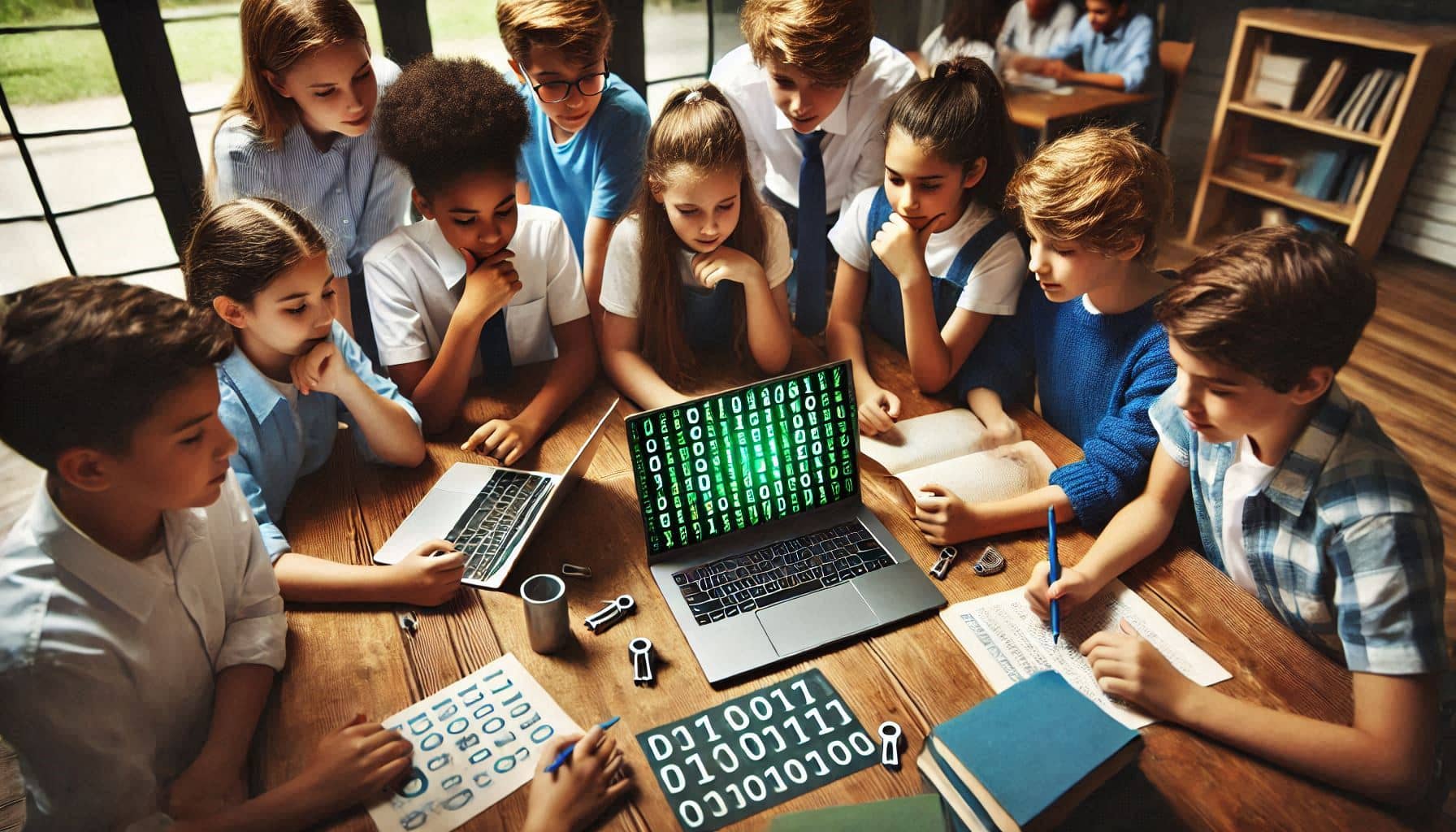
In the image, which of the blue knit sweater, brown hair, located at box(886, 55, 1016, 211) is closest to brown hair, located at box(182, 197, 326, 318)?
brown hair, located at box(886, 55, 1016, 211)

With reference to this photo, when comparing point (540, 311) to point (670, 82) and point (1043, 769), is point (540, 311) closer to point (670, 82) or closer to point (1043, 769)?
point (1043, 769)

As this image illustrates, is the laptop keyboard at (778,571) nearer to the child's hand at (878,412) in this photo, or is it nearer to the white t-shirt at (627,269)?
the child's hand at (878,412)

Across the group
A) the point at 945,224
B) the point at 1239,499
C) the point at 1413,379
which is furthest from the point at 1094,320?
the point at 1413,379

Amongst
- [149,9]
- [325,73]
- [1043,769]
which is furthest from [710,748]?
[149,9]

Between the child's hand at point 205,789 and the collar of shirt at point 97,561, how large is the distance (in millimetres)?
173

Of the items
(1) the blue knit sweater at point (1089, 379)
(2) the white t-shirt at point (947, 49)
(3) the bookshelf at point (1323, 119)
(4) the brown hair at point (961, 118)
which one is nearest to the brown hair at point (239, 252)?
(4) the brown hair at point (961, 118)

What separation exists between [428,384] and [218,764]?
0.72 meters

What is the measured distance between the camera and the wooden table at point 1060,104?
374 centimetres

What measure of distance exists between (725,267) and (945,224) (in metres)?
0.42

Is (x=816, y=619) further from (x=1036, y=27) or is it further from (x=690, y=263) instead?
(x=1036, y=27)

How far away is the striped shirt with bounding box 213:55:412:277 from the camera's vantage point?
5.49 feet

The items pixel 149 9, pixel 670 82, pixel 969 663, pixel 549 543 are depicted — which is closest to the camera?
pixel 969 663

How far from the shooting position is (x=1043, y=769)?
2.89 feet

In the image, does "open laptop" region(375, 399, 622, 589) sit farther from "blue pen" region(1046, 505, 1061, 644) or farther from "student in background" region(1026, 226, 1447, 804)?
"student in background" region(1026, 226, 1447, 804)
